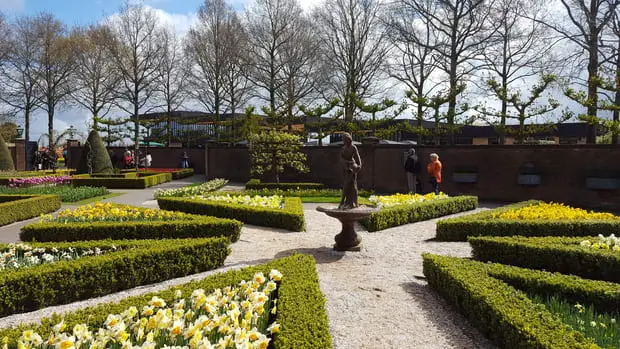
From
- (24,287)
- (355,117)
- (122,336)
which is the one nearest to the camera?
(122,336)

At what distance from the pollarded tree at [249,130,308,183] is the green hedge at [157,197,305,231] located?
844 centimetres

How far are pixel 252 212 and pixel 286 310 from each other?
6251 mm

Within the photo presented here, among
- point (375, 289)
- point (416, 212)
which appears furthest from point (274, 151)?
point (375, 289)

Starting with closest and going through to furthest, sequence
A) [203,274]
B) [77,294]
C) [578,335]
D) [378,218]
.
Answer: [578,335] < [77,294] < [203,274] < [378,218]

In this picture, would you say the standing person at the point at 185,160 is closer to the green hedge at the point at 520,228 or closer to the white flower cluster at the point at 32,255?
the green hedge at the point at 520,228

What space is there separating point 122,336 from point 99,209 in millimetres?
6584

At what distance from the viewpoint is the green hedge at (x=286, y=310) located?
10.6ft


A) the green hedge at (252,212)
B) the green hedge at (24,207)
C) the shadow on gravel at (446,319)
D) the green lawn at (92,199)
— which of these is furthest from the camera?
the green lawn at (92,199)

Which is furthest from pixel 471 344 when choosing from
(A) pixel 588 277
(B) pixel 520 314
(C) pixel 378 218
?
(C) pixel 378 218

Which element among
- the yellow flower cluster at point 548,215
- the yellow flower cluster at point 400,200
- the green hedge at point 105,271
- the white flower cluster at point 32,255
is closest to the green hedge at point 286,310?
the green hedge at point 105,271

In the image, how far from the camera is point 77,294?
204 inches

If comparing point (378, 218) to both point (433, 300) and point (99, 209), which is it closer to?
point (433, 300)

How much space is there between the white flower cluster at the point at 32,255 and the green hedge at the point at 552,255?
563 centimetres

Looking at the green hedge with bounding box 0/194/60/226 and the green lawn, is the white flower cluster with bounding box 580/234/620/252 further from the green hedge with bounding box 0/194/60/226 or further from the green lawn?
the green lawn
